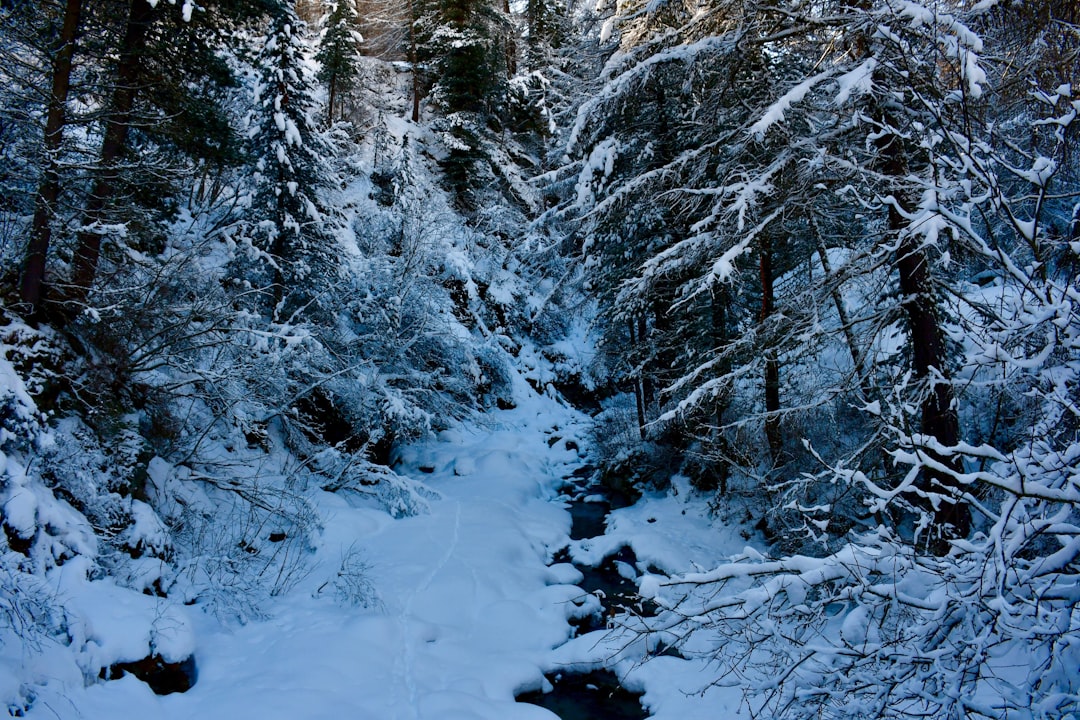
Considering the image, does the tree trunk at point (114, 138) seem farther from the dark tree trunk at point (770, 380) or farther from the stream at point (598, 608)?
the dark tree trunk at point (770, 380)

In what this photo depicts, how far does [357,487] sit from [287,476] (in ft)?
4.73

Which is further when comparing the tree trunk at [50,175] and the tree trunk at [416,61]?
the tree trunk at [416,61]

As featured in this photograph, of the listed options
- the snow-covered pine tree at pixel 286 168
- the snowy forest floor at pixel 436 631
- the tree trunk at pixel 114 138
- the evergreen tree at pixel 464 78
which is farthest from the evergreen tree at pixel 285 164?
the evergreen tree at pixel 464 78

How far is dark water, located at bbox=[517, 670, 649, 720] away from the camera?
6125mm

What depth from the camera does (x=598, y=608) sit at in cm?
828

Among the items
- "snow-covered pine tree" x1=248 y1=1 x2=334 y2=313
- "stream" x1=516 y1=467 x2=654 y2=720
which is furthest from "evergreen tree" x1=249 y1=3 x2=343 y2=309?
"stream" x1=516 y1=467 x2=654 y2=720

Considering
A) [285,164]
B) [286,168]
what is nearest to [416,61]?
[286,168]

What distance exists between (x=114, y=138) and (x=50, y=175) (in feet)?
5.35

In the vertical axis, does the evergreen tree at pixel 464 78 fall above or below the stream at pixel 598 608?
above

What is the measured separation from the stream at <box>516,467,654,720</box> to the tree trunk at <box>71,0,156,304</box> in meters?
8.06

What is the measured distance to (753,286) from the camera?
12242 millimetres

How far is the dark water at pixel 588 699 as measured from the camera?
6.12 metres

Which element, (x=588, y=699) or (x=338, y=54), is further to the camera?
(x=338, y=54)

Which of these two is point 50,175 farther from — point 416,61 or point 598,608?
point 416,61
